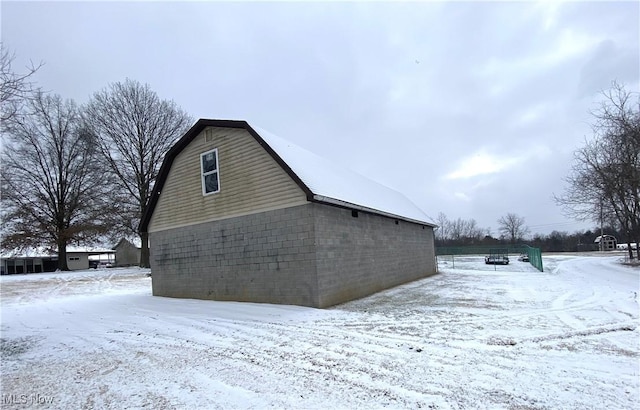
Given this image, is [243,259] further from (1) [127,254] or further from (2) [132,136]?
(1) [127,254]

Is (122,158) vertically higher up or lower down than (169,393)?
higher up

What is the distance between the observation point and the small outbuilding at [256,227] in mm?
9820

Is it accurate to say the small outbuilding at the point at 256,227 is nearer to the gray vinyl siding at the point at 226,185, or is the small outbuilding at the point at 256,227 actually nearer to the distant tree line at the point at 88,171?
the gray vinyl siding at the point at 226,185

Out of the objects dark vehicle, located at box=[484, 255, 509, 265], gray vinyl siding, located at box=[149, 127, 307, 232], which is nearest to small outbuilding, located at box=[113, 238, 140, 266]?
gray vinyl siding, located at box=[149, 127, 307, 232]

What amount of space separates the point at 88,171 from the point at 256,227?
26.7 meters

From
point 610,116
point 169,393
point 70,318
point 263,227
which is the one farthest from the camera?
point 610,116

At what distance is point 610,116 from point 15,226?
39.4 meters

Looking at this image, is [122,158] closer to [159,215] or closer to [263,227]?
[159,215]

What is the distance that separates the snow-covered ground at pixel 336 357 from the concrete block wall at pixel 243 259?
2.61 ft

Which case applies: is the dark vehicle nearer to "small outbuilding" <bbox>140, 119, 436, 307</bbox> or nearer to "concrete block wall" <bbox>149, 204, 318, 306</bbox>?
"small outbuilding" <bbox>140, 119, 436, 307</bbox>

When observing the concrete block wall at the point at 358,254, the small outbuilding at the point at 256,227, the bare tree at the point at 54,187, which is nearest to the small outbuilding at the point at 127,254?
the bare tree at the point at 54,187

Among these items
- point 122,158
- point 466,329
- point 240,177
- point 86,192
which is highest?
point 122,158

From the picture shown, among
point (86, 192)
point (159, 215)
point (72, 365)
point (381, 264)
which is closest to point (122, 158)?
point (86, 192)

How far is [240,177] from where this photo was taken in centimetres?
1120
